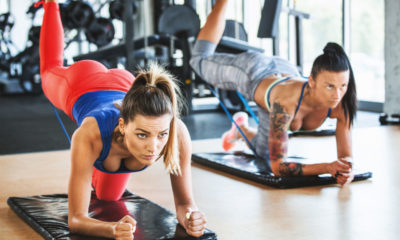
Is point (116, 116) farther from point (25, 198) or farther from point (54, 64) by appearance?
point (54, 64)

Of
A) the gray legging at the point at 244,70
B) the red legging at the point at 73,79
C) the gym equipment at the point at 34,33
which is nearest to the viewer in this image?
the red legging at the point at 73,79

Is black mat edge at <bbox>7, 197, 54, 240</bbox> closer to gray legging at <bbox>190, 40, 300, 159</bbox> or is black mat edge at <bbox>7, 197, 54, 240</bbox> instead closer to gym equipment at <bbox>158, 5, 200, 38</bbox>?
gray legging at <bbox>190, 40, 300, 159</bbox>

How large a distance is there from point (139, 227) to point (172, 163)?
36cm

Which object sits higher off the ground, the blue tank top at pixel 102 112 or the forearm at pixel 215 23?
the forearm at pixel 215 23

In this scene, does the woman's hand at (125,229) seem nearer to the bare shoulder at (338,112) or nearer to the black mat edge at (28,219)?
the black mat edge at (28,219)

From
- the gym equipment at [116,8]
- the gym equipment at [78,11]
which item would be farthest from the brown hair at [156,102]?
the gym equipment at [116,8]

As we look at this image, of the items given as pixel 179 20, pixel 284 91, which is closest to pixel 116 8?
pixel 179 20

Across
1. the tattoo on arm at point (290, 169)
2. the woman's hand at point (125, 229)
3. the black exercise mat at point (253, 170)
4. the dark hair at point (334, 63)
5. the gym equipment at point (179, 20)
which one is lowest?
the black exercise mat at point (253, 170)

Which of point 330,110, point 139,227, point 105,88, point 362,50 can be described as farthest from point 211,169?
point 362,50

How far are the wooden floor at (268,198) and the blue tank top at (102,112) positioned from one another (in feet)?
1.68

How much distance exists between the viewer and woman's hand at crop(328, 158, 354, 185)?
2590 millimetres

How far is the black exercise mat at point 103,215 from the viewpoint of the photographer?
6.22ft

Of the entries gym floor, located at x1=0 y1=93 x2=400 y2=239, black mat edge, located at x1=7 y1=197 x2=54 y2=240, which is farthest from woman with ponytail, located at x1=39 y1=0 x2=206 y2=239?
gym floor, located at x1=0 y1=93 x2=400 y2=239

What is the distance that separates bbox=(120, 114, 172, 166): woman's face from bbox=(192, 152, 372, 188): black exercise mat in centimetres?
126
